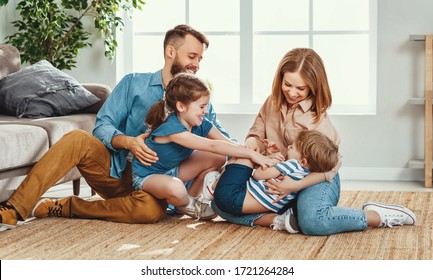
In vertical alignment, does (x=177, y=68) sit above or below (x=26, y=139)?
above

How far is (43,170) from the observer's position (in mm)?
3221

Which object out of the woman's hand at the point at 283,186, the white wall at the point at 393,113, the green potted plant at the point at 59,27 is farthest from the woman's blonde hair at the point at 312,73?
the green potted plant at the point at 59,27

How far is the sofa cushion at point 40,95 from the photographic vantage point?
4.09 metres

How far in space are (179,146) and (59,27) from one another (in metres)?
2.33

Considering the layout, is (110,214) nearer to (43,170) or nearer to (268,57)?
(43,170)

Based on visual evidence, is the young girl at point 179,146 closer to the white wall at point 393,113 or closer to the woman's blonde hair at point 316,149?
the woman's blonde hair at point 316,149

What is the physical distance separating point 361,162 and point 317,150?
6.81ft

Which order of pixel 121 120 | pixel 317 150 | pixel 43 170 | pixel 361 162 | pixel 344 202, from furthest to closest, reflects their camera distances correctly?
pixel 361 162, pixel 344 202, pixel 121 120, pixel 43 170, pixel 317 150

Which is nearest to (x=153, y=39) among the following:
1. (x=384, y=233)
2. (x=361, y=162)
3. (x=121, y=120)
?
(x=361, y=162)

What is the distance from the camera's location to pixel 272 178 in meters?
3.06

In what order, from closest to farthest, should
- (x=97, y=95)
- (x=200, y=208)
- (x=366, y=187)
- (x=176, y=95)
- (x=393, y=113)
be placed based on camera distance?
(x=176, y=95)
(x=200, y=208)
(x=97, y=95)
(x=366, y=187)
(x=393, y=113)

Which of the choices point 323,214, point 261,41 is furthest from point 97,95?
point 323,214

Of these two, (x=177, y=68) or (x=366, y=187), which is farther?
(x=366, y=187)

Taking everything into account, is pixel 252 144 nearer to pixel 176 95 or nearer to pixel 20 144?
pixel 176 95
